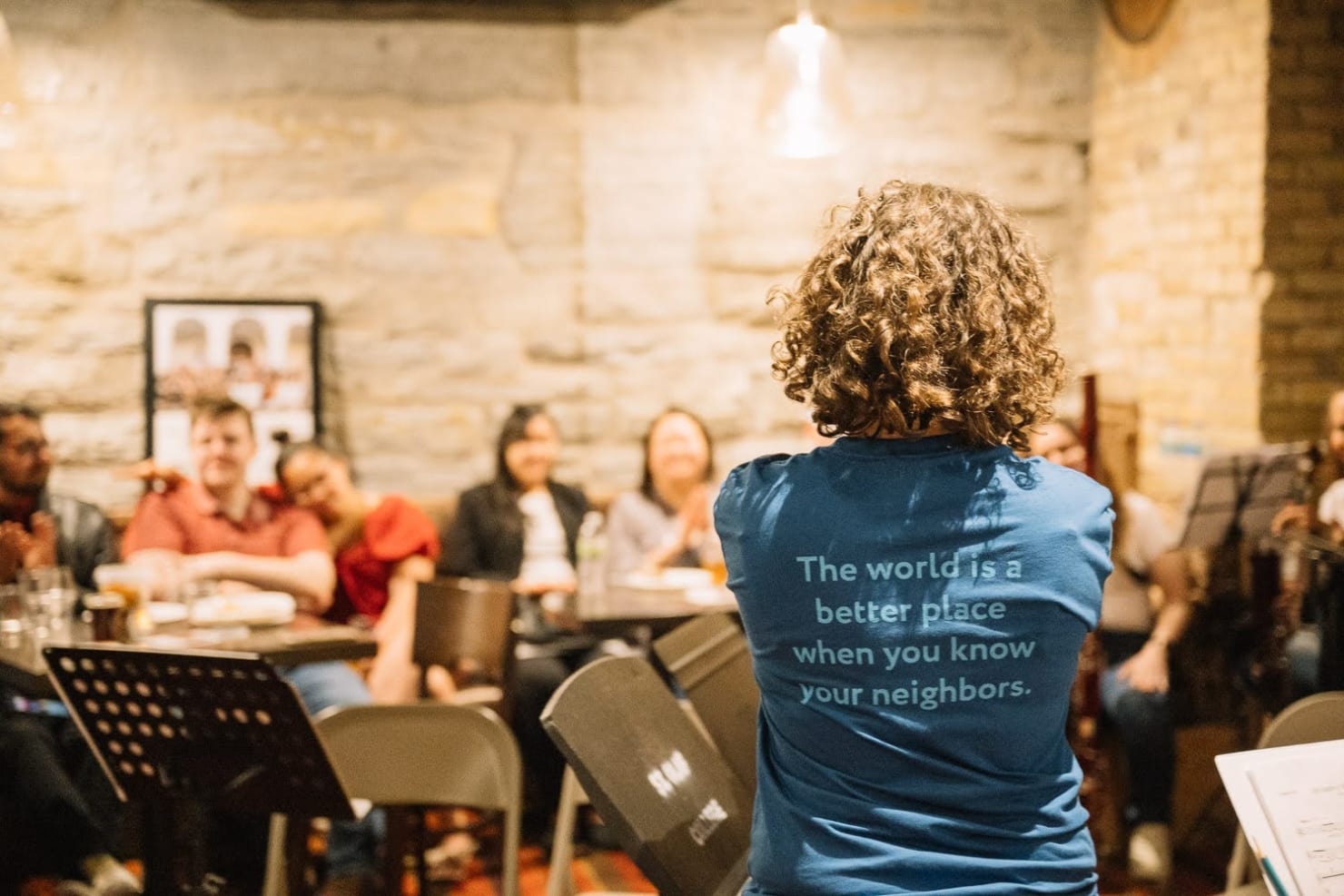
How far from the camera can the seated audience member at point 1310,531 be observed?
12.0 feet

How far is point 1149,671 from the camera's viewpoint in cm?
392

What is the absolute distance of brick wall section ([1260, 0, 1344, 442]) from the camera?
4.21m

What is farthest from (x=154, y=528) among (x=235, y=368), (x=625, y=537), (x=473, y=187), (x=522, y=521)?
(x=473, y=187)

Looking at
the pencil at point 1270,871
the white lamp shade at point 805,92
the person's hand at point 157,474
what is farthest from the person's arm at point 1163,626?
the person's hand at point 157,474

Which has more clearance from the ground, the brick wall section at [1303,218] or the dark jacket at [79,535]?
the brick wall section at [1303,218]

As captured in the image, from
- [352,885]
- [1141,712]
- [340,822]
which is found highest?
[1141,712]

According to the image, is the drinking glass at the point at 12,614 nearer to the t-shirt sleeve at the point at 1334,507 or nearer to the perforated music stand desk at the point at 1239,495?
the perforated music stand desk at the point at 1239,495

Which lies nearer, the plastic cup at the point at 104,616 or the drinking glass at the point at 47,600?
the plastic cup at the point at 104,616

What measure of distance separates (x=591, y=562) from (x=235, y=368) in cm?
163

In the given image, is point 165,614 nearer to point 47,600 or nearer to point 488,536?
point 47,600

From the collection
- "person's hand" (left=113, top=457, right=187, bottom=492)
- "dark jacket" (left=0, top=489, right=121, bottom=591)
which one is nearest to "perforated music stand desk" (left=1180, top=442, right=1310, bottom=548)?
"person's hand" (left=113, top=457, right=187, bottom=492)

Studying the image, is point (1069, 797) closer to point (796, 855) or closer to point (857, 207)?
point (796, 855)

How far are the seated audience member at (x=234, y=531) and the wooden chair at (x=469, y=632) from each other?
0.84 ft

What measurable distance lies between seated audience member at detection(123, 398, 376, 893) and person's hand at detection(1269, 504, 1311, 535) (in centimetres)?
268
